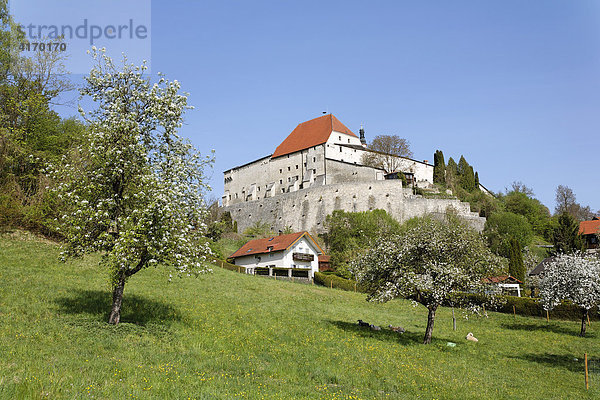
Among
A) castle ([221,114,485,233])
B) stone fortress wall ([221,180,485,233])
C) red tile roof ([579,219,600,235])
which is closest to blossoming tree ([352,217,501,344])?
stone fortress wall ([221,180,485,233])

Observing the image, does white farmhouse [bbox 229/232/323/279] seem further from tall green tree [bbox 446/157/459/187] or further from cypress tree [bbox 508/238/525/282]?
tall green tree [bbox 446/157/459/187]

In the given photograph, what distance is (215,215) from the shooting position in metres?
79.4

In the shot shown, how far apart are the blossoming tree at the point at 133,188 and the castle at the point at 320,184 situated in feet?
181

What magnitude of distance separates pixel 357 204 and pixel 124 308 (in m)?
55.2

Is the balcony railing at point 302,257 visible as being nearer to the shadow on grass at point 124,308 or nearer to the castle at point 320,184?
the castle at point 320,184

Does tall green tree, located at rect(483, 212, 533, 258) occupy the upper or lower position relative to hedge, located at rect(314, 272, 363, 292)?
upper

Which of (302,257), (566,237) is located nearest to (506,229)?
(566,237)

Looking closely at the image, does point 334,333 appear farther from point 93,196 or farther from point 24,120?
point 24,120

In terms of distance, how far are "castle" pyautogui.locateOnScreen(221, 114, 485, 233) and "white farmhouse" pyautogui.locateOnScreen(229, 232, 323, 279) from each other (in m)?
20.3

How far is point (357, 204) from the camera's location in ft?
227

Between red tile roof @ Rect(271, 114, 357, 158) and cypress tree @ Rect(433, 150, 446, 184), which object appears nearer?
red tile roof @ Rect(271, 114, 357, 158)

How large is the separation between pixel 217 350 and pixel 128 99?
890 centimetres

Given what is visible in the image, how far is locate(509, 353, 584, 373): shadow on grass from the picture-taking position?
17.2 meters

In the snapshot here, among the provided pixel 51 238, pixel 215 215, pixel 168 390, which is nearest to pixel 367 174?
pixel 215 215
